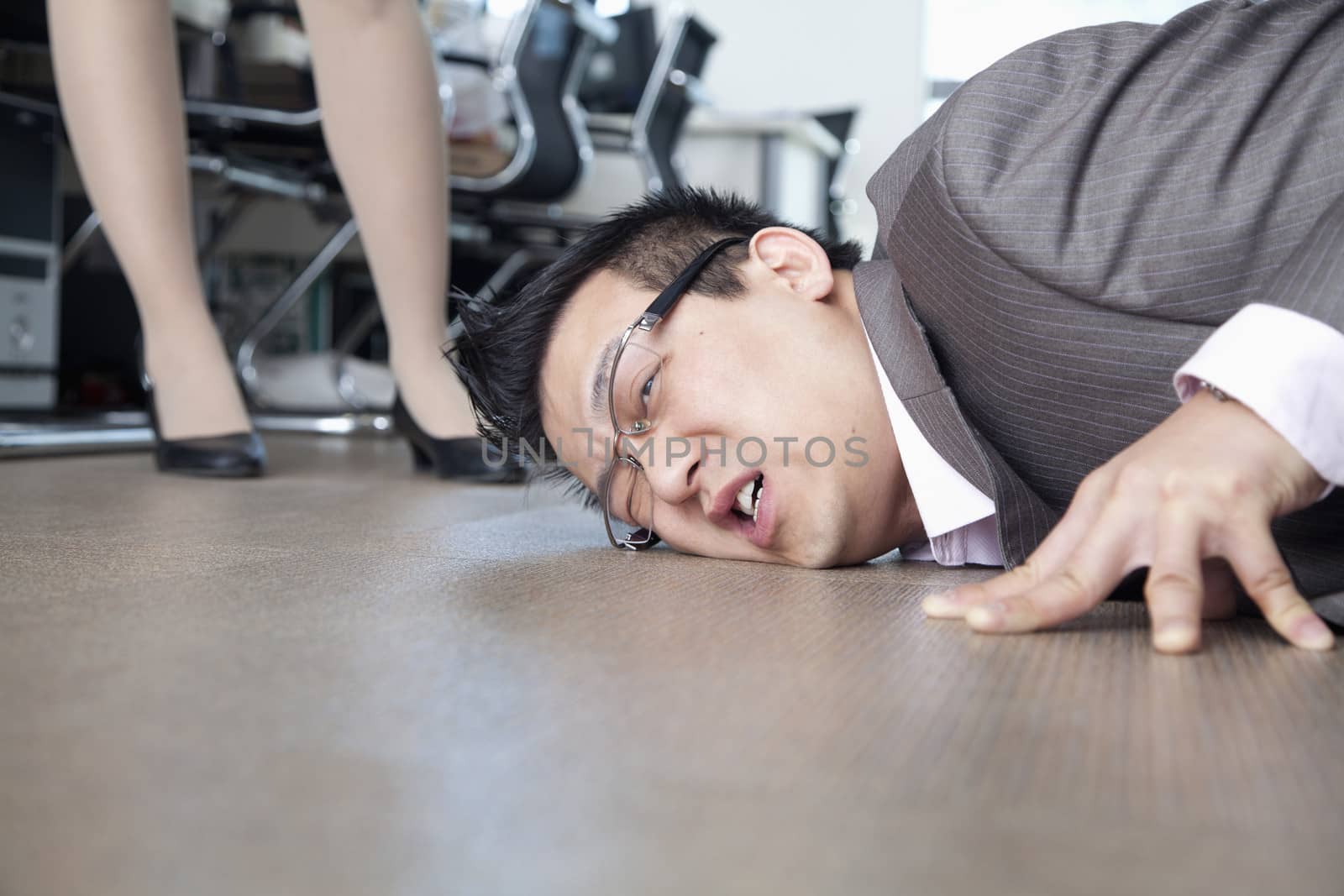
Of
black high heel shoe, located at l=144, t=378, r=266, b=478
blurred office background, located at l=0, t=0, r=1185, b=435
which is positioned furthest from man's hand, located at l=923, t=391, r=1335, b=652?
black high heel shoe, located at l=144, t=378, r=266, b=478

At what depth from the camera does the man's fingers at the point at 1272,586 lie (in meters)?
0.62

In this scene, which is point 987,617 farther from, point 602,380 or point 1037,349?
point 602,380

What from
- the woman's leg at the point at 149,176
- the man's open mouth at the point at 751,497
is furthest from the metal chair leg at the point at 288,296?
the man's open mouth at the point at 751,497

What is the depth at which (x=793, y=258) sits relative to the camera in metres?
1.05

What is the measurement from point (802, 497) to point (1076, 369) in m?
0.22

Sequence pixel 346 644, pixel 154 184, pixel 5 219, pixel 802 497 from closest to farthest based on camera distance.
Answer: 1. pixel 346 644
2. pixel 802 497
3. pixel 154 184
4. pixel 5 219

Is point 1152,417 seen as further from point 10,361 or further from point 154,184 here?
point 10,361

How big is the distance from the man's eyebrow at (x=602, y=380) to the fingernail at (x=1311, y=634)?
0.53 meters

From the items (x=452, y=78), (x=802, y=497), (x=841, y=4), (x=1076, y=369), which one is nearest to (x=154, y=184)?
(x=802, y=497)

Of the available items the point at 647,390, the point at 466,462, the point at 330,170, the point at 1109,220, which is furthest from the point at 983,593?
the point at 330,170

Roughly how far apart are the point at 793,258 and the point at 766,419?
7.5 inches

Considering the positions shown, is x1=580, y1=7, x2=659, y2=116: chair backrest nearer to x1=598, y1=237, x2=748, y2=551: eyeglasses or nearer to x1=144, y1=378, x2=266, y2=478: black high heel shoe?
x1=144, y1=378, x2=266, y2=478: black high heel shoe

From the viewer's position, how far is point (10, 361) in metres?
2.76

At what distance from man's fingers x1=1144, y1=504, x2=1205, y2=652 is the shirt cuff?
78 millimetres
